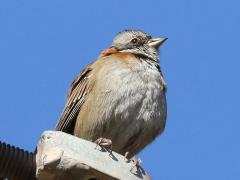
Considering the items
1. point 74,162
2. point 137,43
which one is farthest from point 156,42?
point 74,162

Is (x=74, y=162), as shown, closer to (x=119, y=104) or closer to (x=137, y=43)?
(x=119, y=104)

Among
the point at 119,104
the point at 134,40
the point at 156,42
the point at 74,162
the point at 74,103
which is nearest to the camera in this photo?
the point at 74,162

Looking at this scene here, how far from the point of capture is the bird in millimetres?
8328

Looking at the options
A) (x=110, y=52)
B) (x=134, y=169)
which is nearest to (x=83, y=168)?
(x=134, y=169)

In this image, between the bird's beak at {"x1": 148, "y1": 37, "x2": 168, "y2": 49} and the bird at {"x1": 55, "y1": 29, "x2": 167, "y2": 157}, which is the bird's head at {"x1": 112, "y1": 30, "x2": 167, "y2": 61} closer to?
the bird's beak at {"x1": 148, "y1": 37, "x2": 168, "y2": 49}

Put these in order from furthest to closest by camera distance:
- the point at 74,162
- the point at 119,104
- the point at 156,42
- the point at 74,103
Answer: the point at 156,42, the point at 74,103, the point at 119,104, the point at 74,162

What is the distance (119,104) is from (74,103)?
2.89 ft

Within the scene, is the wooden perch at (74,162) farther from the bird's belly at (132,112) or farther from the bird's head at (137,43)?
the bird's head at (137,43)

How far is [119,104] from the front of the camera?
8281mm

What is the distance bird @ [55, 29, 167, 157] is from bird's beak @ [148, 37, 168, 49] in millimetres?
814

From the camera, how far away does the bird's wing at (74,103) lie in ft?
28.8

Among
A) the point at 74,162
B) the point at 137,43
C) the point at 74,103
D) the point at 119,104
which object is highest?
the point at 137,43

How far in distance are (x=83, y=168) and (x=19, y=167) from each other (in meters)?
0.50

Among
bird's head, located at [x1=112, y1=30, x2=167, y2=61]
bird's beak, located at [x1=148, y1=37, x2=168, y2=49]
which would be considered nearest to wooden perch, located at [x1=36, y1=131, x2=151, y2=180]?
bird's head, located at [x1=112, y1=30, x2=167, y2=61]
